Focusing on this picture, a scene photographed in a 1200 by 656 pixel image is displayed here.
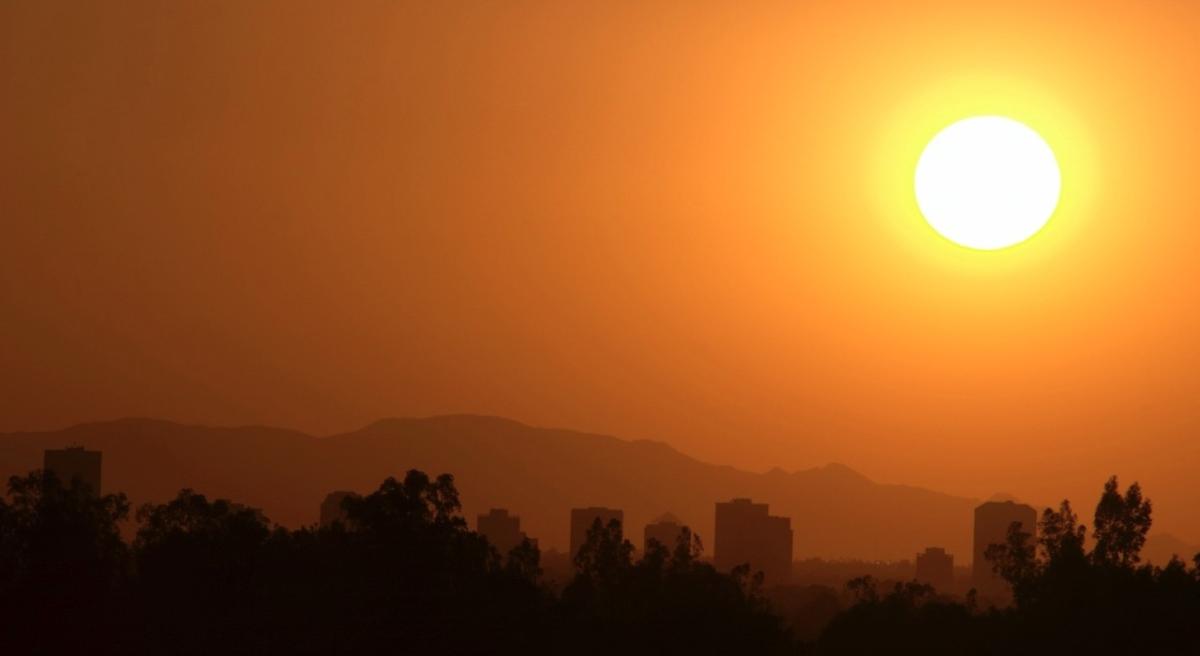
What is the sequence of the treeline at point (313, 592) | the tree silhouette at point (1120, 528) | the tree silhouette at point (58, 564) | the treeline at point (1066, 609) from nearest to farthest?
the treeline at point (313, 592), the tree silhouette at point (58, 564), the treeline at point (1066, 609), the tree silhouette at point (1120, 528)

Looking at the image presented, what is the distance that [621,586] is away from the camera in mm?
98562

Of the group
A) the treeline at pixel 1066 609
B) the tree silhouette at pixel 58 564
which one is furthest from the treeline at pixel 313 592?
the treeline at pixel 1066 609

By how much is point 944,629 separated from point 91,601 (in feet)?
138

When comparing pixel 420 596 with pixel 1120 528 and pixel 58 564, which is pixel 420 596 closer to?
pixel 58 564

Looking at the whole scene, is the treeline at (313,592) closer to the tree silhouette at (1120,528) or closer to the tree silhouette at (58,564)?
the tree silhouette at (58,564)

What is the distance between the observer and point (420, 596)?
3076 inches

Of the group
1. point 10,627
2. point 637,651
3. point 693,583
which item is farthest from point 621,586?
point 10,627

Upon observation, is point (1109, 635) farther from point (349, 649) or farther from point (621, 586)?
point (349, 649)

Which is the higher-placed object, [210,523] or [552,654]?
[210,523]

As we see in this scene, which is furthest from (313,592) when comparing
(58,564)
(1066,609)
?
(1066,609)

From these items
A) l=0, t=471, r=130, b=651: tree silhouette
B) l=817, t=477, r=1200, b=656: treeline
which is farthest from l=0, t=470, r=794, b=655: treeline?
l=817, t=477, r=1200, b=656: treeline

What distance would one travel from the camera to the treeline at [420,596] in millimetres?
77625

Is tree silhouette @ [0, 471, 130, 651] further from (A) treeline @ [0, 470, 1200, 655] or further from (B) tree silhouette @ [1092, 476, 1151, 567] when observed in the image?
(B) tree silhouette @ [1092, 476, 1151, 567]

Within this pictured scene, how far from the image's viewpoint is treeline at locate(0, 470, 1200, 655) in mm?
77625
